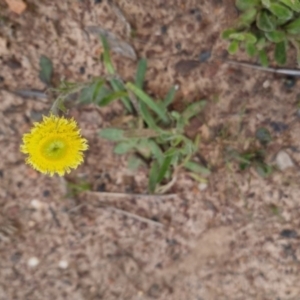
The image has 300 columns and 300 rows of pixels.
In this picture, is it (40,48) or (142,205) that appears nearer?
(40,48)

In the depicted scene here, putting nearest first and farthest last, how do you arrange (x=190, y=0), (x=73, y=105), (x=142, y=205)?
1. (x=190, y=0)
2. (x=73, y=105)
3. (x=142, y=205)

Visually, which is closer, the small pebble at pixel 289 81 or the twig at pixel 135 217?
the small pebble at pixel 289 81

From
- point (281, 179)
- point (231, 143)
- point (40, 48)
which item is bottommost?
point (281, 179)

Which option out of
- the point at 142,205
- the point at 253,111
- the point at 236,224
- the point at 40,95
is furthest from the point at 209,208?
the point at 40,95

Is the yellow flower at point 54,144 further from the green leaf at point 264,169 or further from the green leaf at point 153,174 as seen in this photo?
the green leaf at point 264,169

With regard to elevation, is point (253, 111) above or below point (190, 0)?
below

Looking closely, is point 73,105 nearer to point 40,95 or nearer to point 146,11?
point 40,95

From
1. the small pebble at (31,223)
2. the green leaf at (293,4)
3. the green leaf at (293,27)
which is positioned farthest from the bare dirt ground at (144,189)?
the green leaf at (293,4)

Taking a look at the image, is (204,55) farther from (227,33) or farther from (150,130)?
(150,130)
